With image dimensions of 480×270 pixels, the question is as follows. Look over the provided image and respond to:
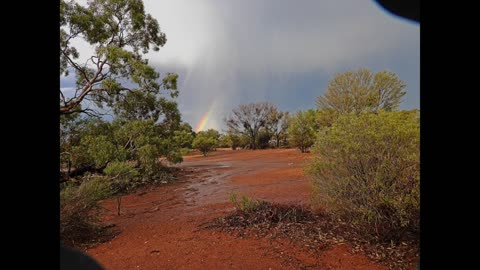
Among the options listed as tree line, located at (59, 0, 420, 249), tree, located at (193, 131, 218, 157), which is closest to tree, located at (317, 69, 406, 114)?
tree line, located at (59, 0, 420, 249)

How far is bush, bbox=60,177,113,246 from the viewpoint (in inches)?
157

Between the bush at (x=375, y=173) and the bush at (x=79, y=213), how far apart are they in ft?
12.5

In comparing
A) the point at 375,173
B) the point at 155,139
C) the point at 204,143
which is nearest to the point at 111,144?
the point at 155,139

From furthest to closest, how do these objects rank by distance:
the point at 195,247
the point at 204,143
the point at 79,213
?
the point at 204,143 < the point at 79,213 < the point at 195,247

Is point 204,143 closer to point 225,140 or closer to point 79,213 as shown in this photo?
point 225,140

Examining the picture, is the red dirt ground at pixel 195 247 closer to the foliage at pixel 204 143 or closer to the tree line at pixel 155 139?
the tree line at pixel 155 139

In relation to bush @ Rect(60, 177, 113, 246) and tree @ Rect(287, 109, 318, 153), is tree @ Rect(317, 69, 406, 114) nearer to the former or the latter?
tree @ Rect(287, 109, 318, 153)

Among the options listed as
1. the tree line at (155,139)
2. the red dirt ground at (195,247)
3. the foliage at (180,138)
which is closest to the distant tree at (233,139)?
the foliage at (180,138)

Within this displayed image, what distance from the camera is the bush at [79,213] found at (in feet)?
13.1

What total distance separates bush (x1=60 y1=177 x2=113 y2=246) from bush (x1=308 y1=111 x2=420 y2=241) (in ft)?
12.5

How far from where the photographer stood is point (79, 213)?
4113mm

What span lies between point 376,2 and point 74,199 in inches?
189

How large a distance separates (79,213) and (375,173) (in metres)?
4.69
